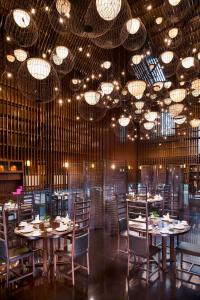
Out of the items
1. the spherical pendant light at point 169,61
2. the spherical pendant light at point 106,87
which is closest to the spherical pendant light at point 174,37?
the spherical pendant light at point 169,61

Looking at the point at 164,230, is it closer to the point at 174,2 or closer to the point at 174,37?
the point at 174,2

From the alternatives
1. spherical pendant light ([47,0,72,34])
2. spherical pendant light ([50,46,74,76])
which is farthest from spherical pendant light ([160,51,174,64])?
spherical pendant light ([47,0,72,34])

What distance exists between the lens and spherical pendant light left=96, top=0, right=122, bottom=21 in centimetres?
244

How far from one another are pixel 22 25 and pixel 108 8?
54.1 inches

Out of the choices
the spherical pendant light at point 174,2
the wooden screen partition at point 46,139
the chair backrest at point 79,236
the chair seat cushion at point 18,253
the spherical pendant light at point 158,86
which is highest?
the spherical pendant light at point 158,86

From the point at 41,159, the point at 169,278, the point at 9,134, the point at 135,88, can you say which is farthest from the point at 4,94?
the point at 169,278

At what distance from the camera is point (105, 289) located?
3.32 meters

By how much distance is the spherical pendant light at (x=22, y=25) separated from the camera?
10.2ft

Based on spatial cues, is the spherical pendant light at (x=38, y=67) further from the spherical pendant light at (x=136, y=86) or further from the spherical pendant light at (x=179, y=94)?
the spherical pendant light at (x=179, y=94)

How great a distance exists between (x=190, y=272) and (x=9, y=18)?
4577 mm

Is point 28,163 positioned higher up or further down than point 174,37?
further down

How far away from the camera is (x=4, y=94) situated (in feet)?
29.7

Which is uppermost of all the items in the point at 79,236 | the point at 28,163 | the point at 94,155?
the point at 94,155

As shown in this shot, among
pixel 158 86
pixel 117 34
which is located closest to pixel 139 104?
pixel 158 86
